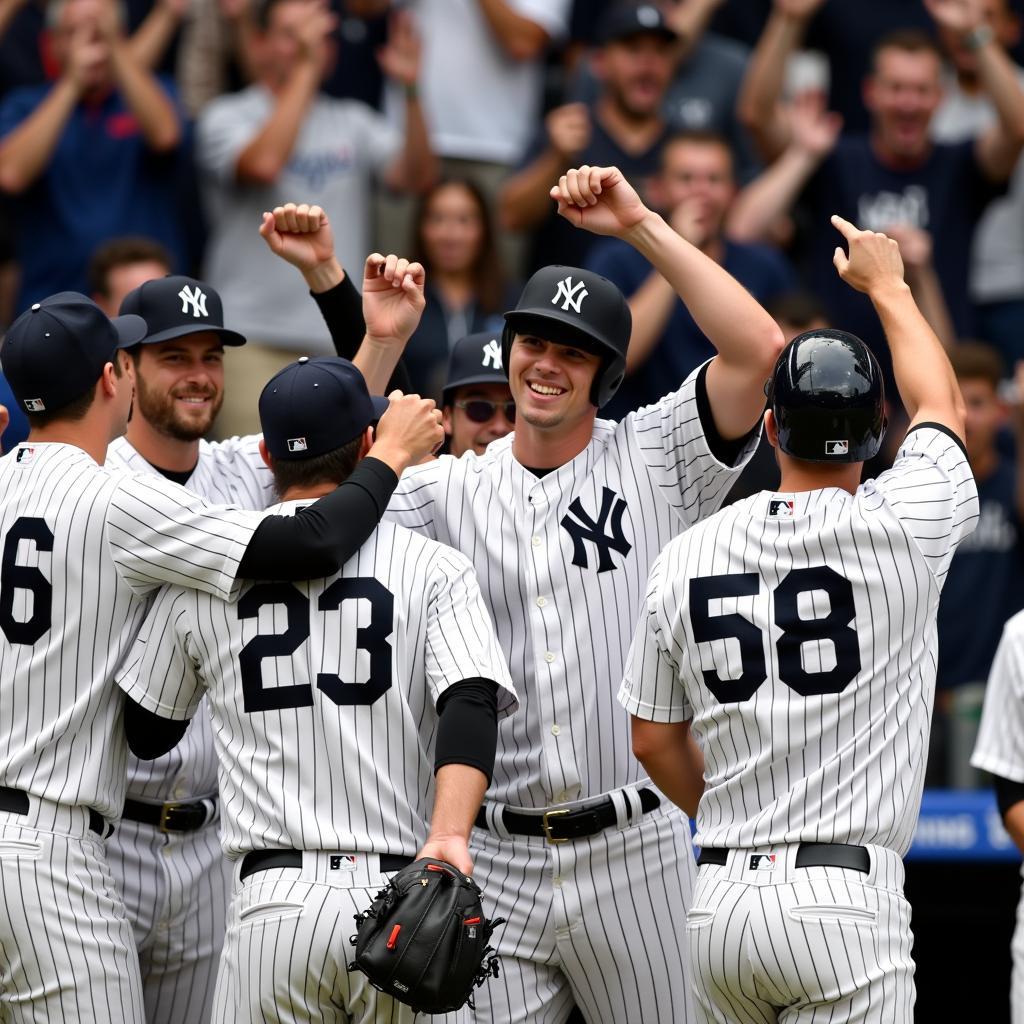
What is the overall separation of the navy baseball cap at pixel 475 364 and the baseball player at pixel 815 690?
4.98 ft

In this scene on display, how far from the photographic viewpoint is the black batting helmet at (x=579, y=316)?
431cm

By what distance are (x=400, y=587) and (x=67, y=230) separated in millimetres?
4931

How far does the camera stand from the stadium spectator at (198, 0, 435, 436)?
316 inches

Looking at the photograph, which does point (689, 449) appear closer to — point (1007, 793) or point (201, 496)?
point (201, 496)

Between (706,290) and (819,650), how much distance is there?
3.25ft

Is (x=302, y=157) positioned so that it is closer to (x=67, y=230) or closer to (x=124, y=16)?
(x=67, y=230)

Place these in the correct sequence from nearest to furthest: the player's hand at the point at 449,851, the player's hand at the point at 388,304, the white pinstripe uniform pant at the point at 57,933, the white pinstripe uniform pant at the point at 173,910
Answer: the player's hand at the point at 449,851
the white pinstripe uniform pant at the point at 57,933
the white pinstripe uniform pant at the point at 173,910
the player's hand at the point at 388,304

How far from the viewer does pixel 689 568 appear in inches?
149

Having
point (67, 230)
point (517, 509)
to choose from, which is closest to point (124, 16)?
point (67, 230)

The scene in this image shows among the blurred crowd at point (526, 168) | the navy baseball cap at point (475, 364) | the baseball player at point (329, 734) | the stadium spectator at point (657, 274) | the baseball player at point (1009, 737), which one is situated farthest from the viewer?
the blurred crowd at point (526, 168)

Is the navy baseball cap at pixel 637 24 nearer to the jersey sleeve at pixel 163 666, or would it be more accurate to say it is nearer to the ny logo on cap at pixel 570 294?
the ny logo on cap at pixel 570 294

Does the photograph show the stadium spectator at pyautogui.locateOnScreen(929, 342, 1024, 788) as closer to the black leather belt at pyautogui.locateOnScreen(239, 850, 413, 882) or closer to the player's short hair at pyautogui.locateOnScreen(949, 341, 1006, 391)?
the player's short hair at pyautogui.locateOnScreen(949, 341, 1006, 391)

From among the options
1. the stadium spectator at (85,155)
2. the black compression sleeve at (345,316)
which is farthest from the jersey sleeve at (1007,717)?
the stadium spectator at (85,155)

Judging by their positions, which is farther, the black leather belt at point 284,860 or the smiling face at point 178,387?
the smiling face at point 178,387
